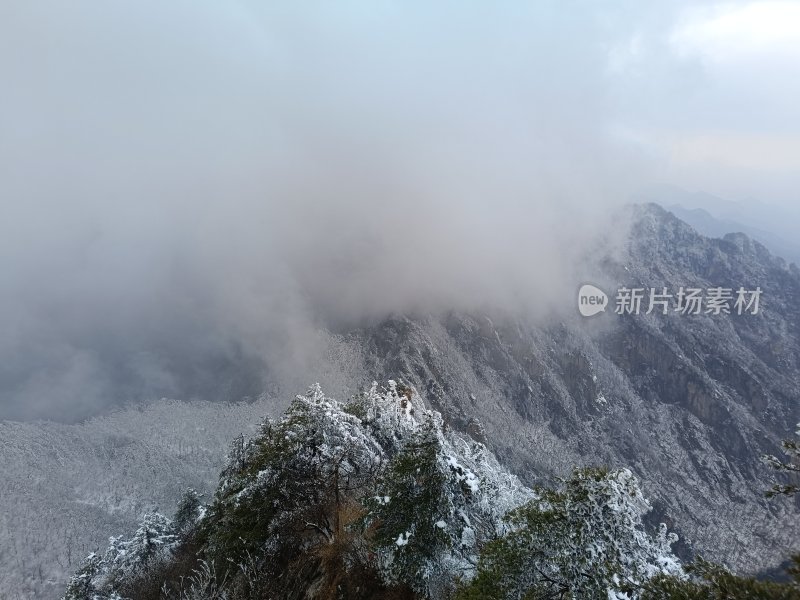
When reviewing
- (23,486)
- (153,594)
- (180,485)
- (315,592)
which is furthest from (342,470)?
(23,486)

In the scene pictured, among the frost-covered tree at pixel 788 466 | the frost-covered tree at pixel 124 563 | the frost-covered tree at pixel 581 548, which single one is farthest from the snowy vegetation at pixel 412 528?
the frost-covered tree at pixel 124 563

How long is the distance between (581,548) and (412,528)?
7.97 m

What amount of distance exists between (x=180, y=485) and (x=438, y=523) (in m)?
185

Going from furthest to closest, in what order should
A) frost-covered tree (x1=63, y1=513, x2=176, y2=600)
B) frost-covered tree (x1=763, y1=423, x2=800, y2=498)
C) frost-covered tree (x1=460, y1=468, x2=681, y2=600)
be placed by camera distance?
1. frost-covered tree (x1=63, y1=513, x2=176, y2=600)
2. frost-covered tree (x1=460, y1=468, x2=681, y2=600)
3. frost-covered tree (x1=763, y1=423, x2=800, y2=498)

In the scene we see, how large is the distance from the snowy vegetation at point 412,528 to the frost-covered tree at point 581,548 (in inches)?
1.4

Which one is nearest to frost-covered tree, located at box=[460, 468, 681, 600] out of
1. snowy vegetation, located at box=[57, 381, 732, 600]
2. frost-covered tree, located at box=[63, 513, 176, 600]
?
snowy vegetation, located at box=[57, 381, 732, 600]

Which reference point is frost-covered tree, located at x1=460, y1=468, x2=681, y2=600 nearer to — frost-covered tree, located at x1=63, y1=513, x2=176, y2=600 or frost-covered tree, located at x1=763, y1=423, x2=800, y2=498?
frost-covered tree, located at x1=763, y1=423, x2=800, y2=498

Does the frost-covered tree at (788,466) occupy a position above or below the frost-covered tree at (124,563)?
A: above

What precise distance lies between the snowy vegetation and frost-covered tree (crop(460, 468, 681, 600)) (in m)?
0.04

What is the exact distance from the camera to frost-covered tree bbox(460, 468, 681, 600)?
1459 centimetres

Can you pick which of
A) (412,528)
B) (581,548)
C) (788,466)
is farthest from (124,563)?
(788,466)

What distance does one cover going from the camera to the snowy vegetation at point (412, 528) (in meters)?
15.1

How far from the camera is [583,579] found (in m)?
14.5

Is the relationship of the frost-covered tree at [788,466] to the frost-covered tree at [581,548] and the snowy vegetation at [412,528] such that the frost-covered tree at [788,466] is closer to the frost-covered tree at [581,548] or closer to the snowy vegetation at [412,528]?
the snowy vegetation at [412,528]
